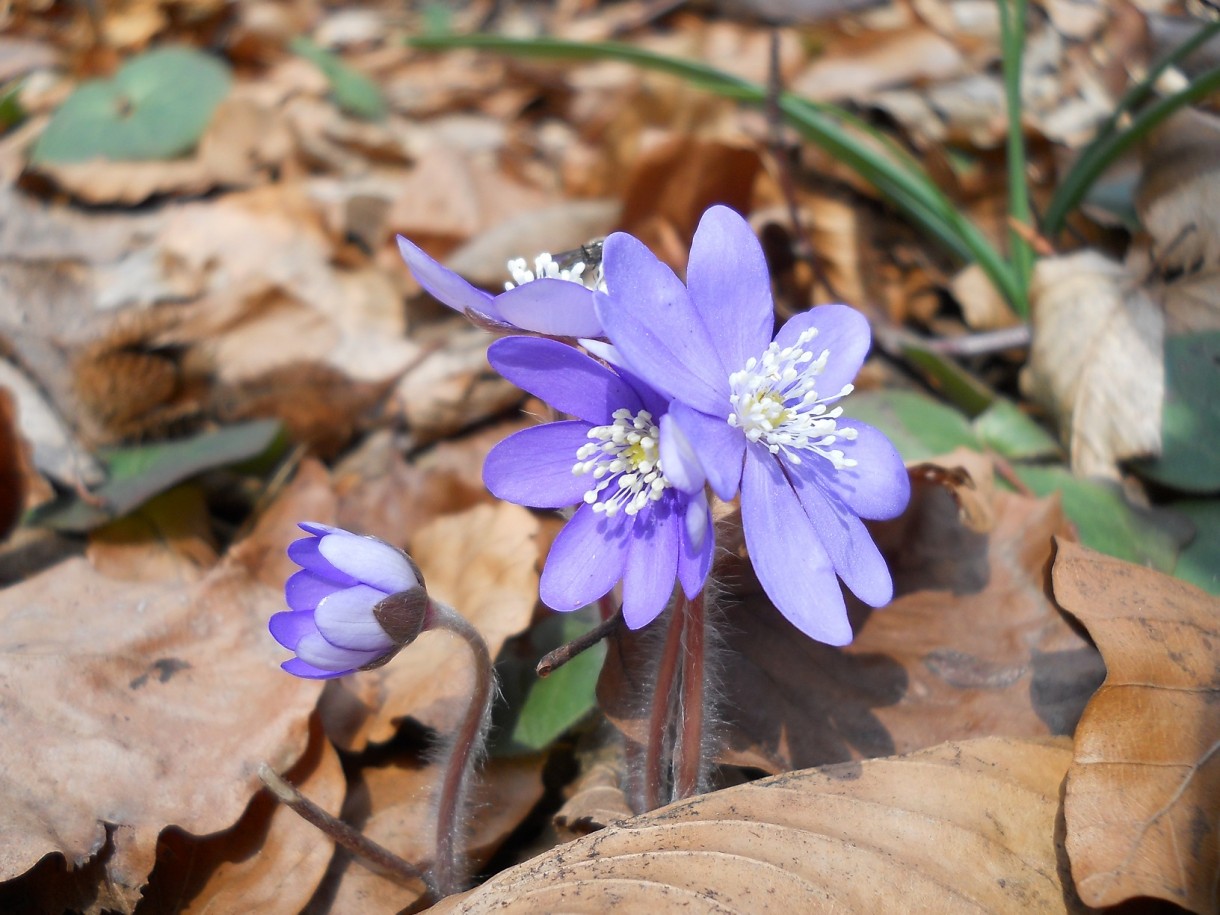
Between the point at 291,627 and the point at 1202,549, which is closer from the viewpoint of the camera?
the point at 291,627

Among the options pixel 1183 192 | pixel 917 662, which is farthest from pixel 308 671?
pixel 1183 192

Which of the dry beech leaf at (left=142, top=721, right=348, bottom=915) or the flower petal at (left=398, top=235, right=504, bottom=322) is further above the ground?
the flower petal at (left=398, top=235, right=504, bottom=322)

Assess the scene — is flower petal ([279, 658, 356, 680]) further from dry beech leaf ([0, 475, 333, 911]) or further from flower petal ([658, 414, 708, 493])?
flower petal ([658, 414, 708, 493])

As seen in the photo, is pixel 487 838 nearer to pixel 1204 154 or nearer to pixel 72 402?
pixel 72 402

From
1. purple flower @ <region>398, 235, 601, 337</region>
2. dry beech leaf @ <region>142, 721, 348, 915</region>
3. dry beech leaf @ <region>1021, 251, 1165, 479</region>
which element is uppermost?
purple flower @ <region>398, 235, 601, 337</region>

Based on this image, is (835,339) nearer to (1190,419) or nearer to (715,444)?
(715,444)

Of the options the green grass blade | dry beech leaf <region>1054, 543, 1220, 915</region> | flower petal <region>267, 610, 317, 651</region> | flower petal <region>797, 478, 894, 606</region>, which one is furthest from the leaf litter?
flower petal <region>267, 610, 317, 651</region>

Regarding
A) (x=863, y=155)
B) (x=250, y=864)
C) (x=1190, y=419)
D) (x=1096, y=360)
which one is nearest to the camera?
(x=250, y=864)
